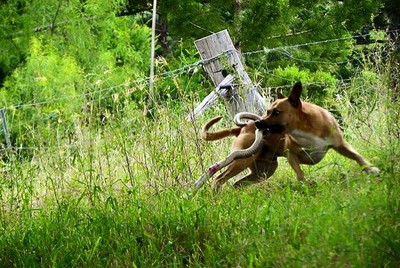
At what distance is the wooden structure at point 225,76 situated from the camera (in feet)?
25.9

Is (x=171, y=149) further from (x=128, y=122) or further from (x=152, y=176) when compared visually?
(x=128, y=122)

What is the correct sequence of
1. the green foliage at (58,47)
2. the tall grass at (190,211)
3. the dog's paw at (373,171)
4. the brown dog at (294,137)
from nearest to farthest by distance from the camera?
the tall grass at (190,211)
the dog's paw at (373,171)
the brown dog at (294,137)
the green foliage at (58,47)

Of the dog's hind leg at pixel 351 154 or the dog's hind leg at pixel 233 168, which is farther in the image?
the dog's hind leg at pixel 233 168

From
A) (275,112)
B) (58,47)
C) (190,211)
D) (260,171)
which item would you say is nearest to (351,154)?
(275,112)

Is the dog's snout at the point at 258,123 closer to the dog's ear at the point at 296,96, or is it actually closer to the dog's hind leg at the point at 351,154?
the dog's ear at the point at 296,96

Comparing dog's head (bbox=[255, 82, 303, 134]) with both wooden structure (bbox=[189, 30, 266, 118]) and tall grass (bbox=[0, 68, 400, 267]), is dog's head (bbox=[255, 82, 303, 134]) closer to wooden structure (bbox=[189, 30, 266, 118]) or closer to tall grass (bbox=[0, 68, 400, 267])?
tall grass (bbox=[0, 68, 400, 267])

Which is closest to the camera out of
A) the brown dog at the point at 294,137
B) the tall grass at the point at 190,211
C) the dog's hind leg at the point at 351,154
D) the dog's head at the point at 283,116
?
the tall grass at the point at 190,211

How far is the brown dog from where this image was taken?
5.92 meters

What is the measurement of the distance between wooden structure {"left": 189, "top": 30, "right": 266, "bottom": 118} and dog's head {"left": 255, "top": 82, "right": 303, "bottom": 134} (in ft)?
5.22

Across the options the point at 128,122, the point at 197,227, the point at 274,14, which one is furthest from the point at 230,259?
the point at 274,14

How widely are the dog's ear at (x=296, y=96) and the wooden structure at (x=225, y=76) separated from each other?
163cm

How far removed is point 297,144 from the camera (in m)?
6.07

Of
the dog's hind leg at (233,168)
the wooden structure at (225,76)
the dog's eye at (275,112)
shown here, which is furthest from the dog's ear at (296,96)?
the wooden structure at (225,76)

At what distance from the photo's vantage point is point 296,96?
599cm
